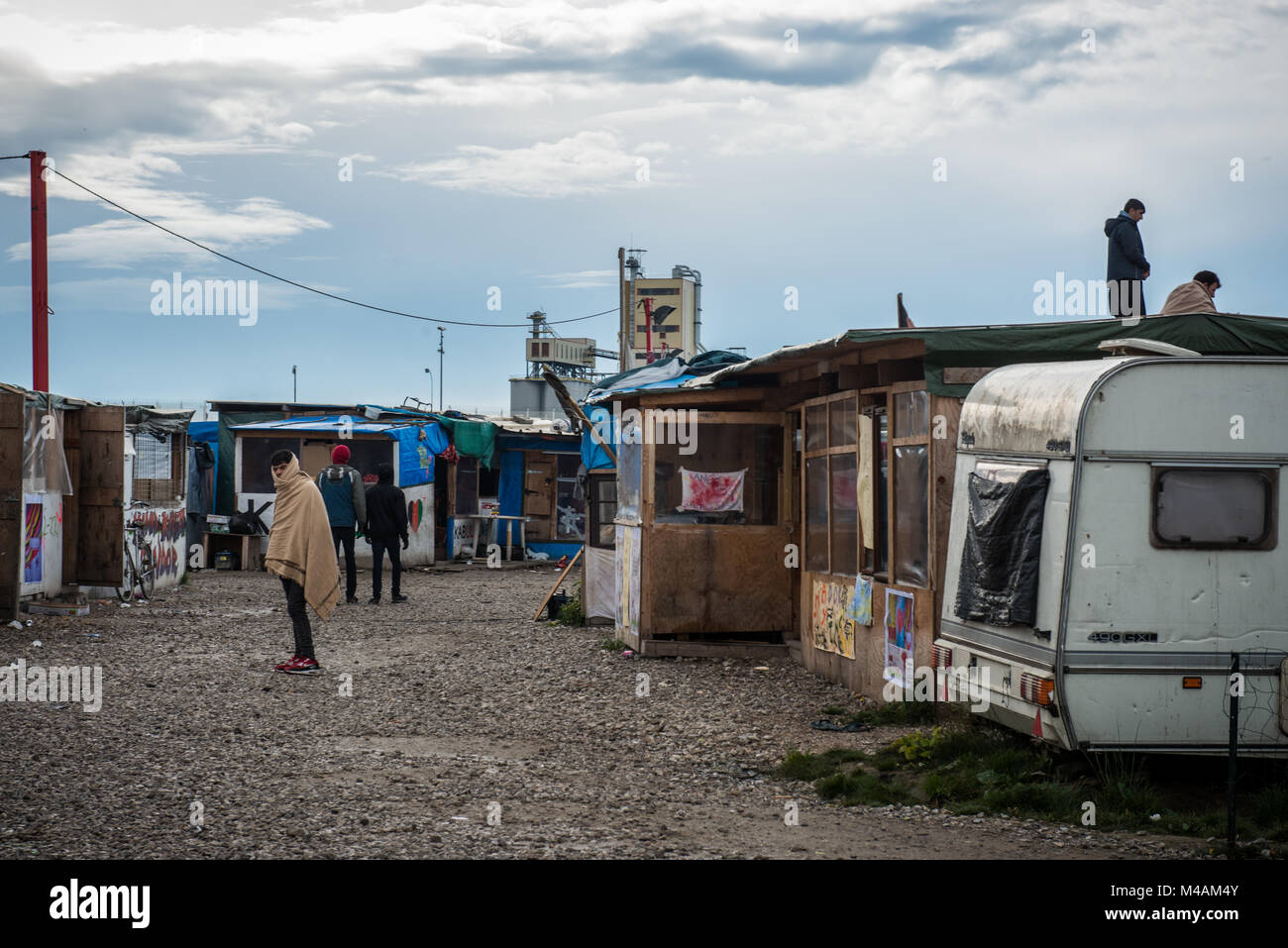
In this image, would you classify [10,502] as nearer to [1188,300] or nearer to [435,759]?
[435,759]

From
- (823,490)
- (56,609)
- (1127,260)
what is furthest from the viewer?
(56,609)

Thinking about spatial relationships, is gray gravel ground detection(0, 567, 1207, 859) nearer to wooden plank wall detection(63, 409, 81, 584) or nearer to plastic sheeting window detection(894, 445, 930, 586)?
plastic sheeting window detection(894, 445, 930, 586)

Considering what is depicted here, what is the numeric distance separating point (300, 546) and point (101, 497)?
22.9ft

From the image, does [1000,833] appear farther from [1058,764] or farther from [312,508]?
[312,508]

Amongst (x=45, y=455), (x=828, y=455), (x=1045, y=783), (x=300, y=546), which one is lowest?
(x=1045, y=783)

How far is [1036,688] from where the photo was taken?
671 cm

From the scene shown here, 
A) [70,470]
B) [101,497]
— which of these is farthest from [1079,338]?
[70,470]

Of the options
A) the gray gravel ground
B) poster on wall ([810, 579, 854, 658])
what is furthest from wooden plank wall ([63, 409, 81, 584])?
poster on wall ([810, 579, 854, 658])

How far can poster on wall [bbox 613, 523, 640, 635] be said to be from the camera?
12750 mm

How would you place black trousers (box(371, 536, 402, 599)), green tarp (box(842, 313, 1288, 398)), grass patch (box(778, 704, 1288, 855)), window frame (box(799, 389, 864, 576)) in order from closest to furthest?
grass patch (box(778, 704, 1288, 855)) → green tarp (box(842, 313, 1288, 398)) → window frame (box(799, 389, 864, 576)) → black trousers (box(371, 536, 402, 599))

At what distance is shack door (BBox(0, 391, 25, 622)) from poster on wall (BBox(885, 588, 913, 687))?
30.7 ft

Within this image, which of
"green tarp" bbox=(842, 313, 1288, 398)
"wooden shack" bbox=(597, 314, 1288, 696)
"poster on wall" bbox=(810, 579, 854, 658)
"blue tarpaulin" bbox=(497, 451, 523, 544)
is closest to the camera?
"green tarp" bbox=(842, 313, 1288, 398)
